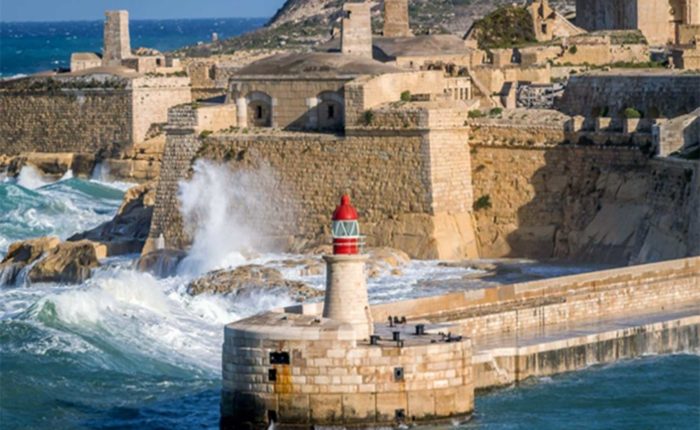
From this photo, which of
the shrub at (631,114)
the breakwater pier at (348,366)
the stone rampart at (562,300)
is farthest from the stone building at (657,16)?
the breakwater pier at (348,366)

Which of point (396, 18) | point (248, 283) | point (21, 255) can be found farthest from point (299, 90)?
point (396, 18)

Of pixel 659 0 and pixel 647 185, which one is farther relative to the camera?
pixel 659 0

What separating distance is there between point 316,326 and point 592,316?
249 inches

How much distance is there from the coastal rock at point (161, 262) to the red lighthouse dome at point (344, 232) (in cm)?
1277

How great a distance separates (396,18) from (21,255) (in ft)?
43.5

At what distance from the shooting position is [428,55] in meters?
50.8

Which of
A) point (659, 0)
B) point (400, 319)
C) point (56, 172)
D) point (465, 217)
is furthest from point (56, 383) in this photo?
point (659, 0)

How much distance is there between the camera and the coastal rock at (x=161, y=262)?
43.3 meters

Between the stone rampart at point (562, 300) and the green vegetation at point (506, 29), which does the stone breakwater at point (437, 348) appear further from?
the green vegetation at point (506, 29)

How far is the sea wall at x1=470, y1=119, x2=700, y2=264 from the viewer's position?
40812 millimetres

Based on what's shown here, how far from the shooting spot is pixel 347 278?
101 ft

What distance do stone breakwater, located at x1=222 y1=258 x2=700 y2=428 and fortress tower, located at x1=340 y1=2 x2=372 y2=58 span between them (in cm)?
1255

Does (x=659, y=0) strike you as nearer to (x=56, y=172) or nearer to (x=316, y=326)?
(x=56, y=172)

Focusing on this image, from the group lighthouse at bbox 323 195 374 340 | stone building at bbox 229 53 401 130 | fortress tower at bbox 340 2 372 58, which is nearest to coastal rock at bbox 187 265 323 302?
stone building at bbox 229 53 401 130
